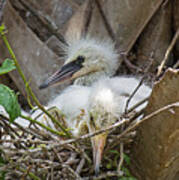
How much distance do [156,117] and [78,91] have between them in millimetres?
599

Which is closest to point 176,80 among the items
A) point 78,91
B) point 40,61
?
point 78,91

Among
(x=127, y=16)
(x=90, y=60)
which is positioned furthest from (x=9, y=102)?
(x=127, y=16)

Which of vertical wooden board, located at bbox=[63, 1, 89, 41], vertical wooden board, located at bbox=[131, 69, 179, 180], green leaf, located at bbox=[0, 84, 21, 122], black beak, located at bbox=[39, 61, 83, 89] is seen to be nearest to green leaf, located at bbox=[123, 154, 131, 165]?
vertical wooden board, located at bbox=[131, 69, 179, 180]

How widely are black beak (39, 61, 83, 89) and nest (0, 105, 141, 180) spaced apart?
42cm

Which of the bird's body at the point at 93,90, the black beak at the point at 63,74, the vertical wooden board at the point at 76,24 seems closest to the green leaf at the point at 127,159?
the bird's body at the point at 93,90

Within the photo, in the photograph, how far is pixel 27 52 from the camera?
6.51 ft

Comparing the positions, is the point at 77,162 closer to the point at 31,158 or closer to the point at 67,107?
the point at 31,158

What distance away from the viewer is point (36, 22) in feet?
6.55

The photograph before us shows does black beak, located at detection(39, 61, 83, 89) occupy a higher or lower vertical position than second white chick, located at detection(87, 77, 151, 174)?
higher

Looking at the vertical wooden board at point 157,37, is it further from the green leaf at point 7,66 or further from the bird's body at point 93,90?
the green leaf at point 7,66

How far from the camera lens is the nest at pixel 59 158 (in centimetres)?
130

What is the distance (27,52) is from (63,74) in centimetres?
A: 28

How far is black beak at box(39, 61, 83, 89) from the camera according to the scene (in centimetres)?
178

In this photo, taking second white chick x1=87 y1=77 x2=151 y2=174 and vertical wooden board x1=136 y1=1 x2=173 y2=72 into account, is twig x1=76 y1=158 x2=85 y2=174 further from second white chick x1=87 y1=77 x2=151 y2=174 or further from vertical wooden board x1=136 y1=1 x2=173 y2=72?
vertical wooden board x1=136 y1=1 x2=173 y2=72
